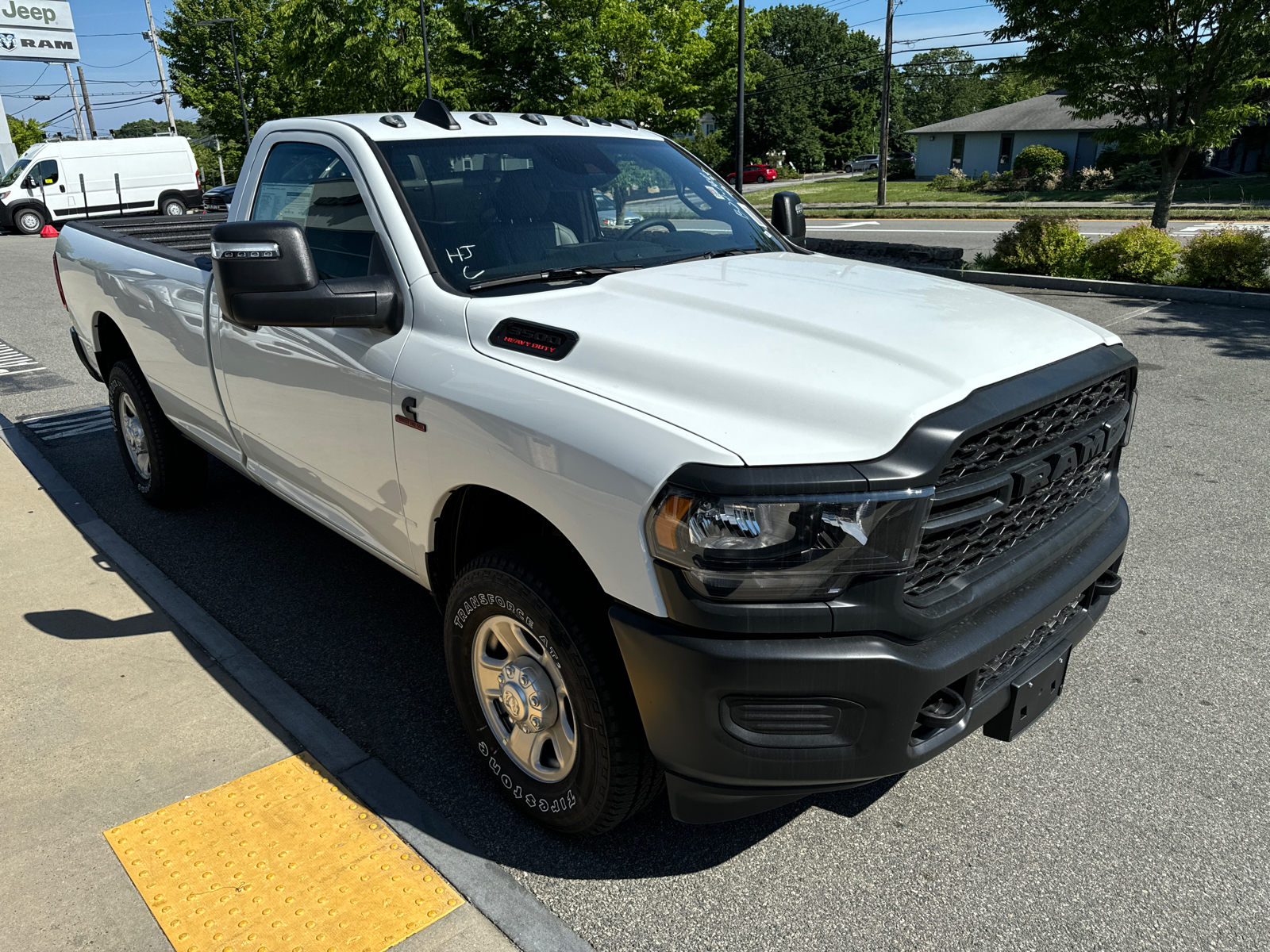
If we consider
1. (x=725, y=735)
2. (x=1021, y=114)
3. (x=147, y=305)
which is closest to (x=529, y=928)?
(x=725, y=735)

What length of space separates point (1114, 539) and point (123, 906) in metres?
2.86

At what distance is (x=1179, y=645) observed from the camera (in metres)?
3.71

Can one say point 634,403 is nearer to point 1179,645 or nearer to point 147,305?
point 1179,645

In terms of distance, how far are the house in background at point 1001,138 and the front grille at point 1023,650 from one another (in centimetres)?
5389

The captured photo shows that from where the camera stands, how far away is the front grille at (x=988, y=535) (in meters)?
2.13

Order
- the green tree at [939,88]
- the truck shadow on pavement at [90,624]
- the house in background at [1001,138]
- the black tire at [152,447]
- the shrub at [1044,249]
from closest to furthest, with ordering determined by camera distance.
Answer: the truck shadow on pavement at [90,624]
the black tire at [152,447]
the shrub at [1044,249]
the house in background at [1001,138]
the green tree at [939,88]

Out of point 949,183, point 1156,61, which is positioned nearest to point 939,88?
point 949,183

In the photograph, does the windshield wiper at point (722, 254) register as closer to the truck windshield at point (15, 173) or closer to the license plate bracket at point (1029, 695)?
the license plate bracket at point (1029, 695)

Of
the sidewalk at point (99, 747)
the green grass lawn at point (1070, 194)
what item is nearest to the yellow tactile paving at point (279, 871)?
the sidewalk at point (99, 747)

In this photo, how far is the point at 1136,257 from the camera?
1133 cm

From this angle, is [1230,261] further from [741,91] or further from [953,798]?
[741,91]

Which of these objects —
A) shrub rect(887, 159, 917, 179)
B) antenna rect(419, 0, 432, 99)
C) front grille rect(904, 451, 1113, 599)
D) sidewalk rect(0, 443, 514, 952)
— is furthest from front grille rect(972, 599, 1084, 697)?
shrub rect(887, 159, 917, 179)

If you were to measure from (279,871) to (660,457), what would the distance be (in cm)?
163

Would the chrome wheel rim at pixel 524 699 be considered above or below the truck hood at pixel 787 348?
below
